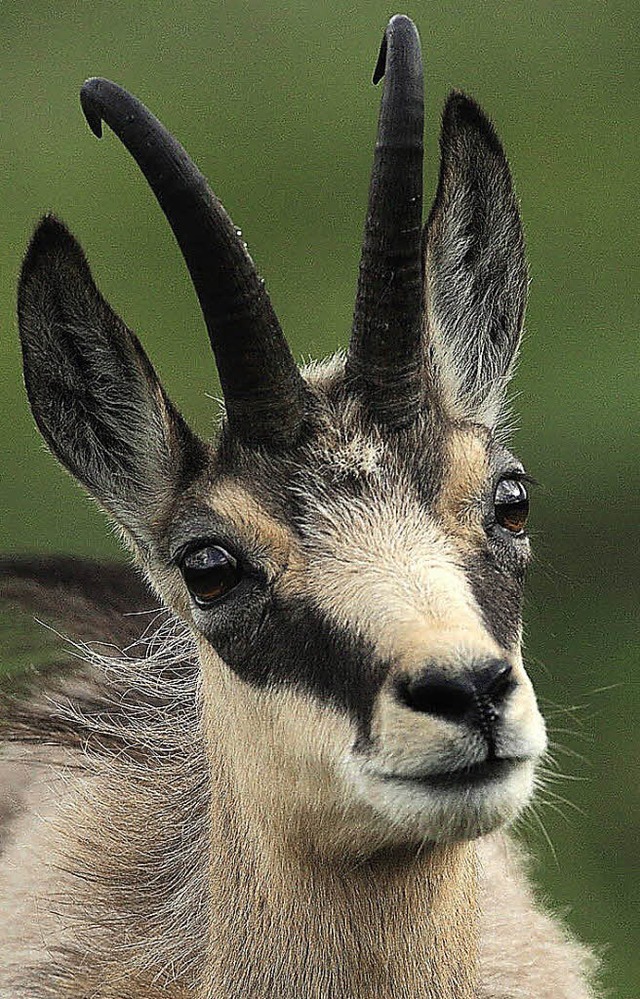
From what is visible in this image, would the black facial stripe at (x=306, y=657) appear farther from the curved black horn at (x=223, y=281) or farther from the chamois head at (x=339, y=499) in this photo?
the curved black horn at (x=223, y=281)

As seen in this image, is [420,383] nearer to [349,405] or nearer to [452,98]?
[349,405]

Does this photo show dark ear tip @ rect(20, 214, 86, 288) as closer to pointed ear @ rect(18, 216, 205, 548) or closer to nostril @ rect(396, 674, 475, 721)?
pointed ear @ rect(18, 216, 205, 548)

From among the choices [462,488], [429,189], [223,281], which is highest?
[429,189]

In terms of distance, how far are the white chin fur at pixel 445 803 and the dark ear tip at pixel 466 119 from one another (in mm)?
1807

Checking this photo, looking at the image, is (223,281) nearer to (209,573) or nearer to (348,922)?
(209,573)

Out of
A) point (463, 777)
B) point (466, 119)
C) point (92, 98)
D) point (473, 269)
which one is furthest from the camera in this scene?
point (473, 269)

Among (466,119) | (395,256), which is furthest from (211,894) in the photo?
(466,119)

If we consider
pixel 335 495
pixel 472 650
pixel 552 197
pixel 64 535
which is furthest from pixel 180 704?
pixel 552 197

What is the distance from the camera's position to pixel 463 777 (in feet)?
10.1

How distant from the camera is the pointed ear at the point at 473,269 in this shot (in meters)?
4.06

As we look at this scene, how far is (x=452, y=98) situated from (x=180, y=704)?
221 centimetres

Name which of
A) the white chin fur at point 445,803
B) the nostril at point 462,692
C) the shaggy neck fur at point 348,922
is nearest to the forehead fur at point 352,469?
the nostril at point 462,692

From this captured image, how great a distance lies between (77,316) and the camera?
3863mm

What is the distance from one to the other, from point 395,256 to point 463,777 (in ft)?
4.28
